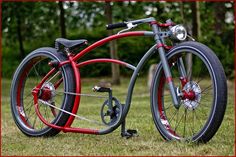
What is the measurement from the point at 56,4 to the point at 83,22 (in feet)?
16.0

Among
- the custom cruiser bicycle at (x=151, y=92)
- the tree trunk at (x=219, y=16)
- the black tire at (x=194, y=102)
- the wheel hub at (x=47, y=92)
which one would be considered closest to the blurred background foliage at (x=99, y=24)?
the tree trunk at (x=219, y=16)

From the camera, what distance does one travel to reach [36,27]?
78.0 ft

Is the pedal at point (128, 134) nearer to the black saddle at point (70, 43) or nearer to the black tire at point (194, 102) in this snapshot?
the black tire at point (194, 102)

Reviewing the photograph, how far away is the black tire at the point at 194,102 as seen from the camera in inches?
145

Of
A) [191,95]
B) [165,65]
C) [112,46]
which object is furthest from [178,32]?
[112,46]

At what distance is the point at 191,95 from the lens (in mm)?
3936

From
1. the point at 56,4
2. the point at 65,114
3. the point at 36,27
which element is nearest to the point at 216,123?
the point at 65,114

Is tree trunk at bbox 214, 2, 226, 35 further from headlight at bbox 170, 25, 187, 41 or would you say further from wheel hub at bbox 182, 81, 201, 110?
wheel hub at bbox 182, 81, 201, 110

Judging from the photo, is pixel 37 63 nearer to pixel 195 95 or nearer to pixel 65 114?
pixel 65 114

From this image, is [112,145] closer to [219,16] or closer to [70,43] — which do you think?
[70,43]

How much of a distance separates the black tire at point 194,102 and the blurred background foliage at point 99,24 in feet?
23.0

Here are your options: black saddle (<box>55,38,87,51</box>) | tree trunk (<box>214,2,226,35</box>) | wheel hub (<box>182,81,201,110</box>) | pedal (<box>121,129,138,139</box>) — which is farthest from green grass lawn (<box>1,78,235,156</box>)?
tree trunk (<box>214,2,226,35</box>)

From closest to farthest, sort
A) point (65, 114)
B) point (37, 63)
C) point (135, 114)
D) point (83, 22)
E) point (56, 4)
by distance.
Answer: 1. point (65, 114)
2. point (37, 63)
3. point (135, 114)
4. point (56, 4)
5. point (83, 22)

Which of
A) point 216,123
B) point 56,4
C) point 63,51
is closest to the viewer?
point 216,123
